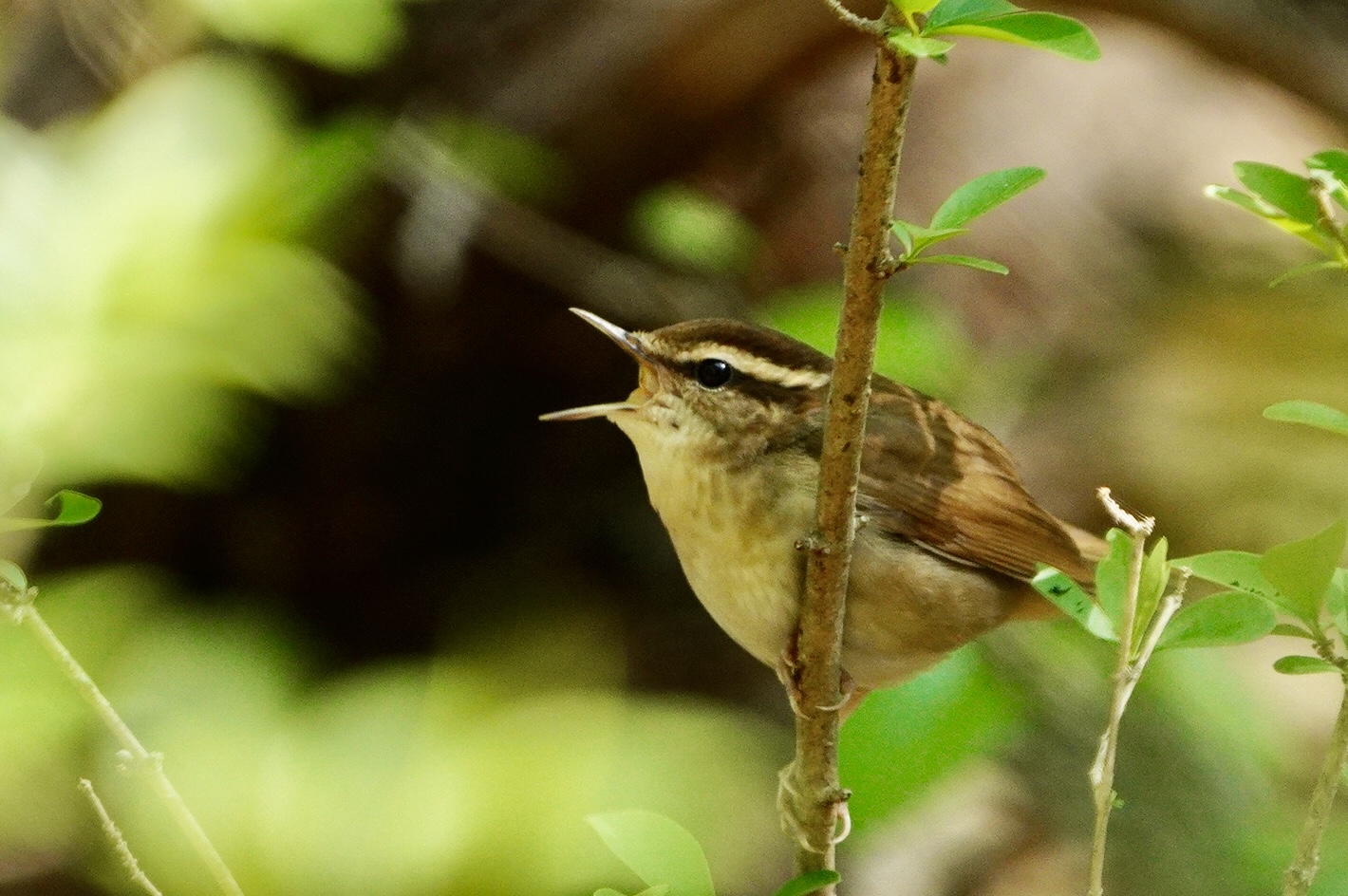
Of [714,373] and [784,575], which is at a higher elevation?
[714,373]

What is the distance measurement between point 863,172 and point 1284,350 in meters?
4.44

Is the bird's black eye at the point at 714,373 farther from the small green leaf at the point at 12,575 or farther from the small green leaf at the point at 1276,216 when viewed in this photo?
the small green leaf at the point at 12,575

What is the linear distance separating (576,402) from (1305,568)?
4.24 metres

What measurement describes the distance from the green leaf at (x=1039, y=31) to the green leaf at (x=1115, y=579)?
46 cm

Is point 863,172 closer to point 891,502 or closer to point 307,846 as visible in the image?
point 891,502

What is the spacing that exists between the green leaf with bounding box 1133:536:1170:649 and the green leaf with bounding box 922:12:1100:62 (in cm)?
47

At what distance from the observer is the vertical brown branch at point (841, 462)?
1246 millimetres

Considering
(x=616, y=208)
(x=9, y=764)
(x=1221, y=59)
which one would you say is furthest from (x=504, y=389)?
(x=9, y=764)

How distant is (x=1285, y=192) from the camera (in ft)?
4.49

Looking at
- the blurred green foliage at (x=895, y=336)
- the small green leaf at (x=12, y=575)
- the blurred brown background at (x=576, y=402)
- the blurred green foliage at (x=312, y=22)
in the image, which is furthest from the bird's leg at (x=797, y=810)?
the blurred green foliage at (x=312, y=22)

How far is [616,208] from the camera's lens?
5.04m

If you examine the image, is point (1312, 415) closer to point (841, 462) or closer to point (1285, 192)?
point (1285, 192)

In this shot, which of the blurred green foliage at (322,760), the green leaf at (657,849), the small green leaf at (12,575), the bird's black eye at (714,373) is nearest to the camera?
the small green leaf at (12,575)

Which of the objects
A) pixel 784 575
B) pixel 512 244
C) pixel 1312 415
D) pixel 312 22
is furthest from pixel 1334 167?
pixel 512 244
